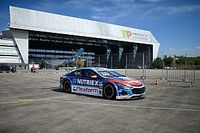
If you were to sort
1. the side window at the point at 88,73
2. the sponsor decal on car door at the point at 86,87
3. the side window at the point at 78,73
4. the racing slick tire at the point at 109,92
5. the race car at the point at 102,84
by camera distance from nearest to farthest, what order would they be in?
the race car at the point at 102,84
the racing slick tire at the point at 109,92
the sponsor decal on car door at the point at 86,87
the side window at the point at 88,73
the side window at the point at 78,73

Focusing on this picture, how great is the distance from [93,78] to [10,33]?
53218 millimetres

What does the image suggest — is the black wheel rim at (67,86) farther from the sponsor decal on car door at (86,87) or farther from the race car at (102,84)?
the sponsor decal on car door at (86,87)

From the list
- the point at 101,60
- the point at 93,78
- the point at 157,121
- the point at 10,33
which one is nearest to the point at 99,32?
the point at 10,33

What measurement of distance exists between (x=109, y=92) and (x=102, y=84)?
50cm

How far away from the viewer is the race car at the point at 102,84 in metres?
9.48

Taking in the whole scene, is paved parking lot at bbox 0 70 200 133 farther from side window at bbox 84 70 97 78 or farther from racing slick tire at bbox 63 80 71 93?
racing slick tire at bbox 63 80 71 93

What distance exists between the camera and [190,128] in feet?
17.4

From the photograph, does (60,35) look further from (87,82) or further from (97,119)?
(97,119)

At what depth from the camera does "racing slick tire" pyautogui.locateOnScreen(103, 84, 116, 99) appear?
31.8 feet

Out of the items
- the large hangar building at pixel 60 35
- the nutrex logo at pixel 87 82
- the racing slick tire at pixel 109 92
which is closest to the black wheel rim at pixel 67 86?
the nutrex logo at pixel 87 82

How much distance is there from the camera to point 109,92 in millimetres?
9922

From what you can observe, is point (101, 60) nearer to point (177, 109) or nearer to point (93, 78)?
point (93, 78)

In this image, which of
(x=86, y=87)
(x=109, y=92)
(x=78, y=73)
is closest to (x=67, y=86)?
(x=78, y=73)

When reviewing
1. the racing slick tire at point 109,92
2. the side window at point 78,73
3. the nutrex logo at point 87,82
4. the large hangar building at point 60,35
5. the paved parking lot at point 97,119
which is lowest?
the paved parking lot at point 97,119
